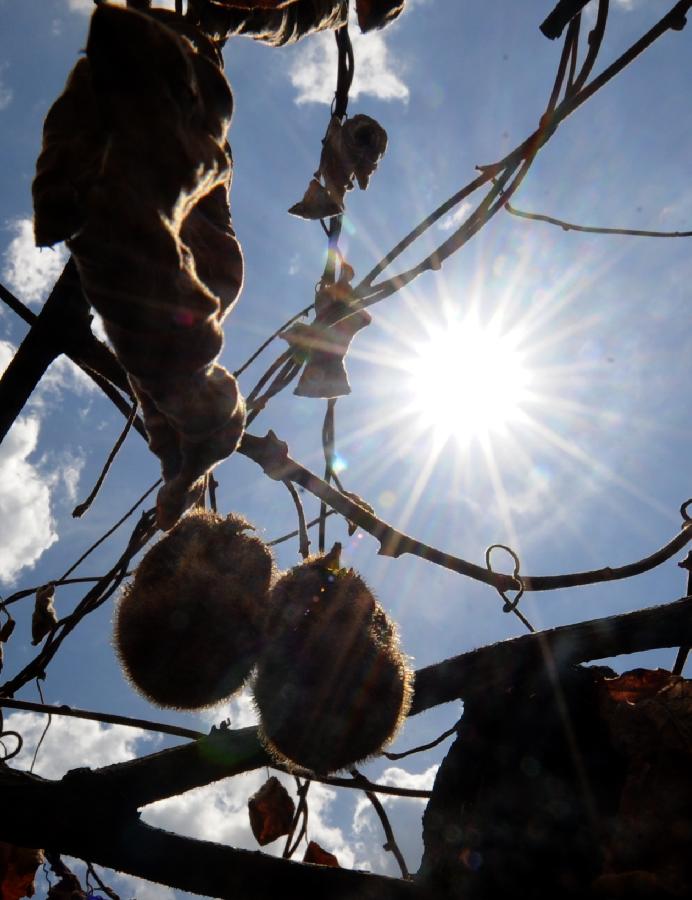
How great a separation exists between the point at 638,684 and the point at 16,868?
167 cm

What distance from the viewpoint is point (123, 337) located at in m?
0.67

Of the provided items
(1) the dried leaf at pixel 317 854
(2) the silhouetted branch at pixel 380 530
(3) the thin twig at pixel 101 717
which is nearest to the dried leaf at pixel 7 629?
(3) the thin twig at pixel 101 717

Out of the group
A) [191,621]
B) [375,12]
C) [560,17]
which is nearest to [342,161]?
[375,12]

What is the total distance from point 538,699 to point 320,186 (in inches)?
58.3

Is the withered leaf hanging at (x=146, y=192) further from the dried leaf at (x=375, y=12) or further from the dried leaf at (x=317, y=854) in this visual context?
the dried leaf at (x=317, y=854)

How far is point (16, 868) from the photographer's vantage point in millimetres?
1756

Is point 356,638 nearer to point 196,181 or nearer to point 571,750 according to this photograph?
point 571,750

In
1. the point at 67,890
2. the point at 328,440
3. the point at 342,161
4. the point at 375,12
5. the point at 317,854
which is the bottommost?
the point at 67,890

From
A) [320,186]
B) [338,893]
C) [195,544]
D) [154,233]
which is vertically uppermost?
[320,186]

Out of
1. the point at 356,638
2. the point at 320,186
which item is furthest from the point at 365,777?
the point at 320,186

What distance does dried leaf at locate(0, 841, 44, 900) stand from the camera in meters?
1.73

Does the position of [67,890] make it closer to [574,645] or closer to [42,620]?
[42,620]

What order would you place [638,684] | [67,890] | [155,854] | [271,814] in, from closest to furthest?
[155,854] → [638,684] → [271,814] → [67,890]

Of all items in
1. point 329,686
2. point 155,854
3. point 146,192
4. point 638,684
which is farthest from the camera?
point 329,686
